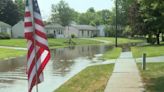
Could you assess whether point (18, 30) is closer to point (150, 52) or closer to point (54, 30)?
point (54, 30)

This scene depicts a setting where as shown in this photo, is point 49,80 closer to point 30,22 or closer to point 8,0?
point 30,22

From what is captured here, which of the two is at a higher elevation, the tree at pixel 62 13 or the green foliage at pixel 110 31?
the tree at pixel 62 13

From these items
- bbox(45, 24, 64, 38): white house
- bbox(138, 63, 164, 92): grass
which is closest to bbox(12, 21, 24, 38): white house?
bbox(45, 24, 64, 38): white house

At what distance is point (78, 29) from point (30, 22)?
105m

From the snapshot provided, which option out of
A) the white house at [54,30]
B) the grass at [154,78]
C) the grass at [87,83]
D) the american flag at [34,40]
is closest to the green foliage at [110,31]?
the white house at [54,30]

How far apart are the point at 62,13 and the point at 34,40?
116913mm

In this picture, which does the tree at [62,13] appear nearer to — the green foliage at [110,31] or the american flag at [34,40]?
the green foliage at [110,31]

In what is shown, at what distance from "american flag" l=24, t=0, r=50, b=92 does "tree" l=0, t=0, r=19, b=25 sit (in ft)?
296

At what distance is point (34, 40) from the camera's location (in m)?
8.69

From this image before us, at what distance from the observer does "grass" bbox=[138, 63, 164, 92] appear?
41.1ft

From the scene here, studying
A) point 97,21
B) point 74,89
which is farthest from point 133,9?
point 97,21

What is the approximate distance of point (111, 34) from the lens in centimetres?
11788

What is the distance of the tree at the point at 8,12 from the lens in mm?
97812

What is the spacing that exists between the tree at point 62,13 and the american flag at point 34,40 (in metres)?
113
